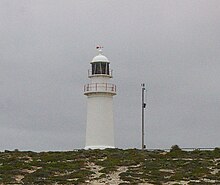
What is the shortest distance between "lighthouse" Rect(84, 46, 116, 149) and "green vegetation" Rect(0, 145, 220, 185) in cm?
605

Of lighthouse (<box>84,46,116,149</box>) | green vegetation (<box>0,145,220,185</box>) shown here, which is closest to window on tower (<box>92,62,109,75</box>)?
lighthouse (<box>84,46,116,149</box>)

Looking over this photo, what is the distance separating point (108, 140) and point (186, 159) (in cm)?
1196

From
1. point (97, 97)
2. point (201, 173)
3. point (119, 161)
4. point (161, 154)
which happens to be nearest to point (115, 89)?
point (97, 97)

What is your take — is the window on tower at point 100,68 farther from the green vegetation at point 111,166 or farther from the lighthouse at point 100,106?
the green vegetation at point 111,166

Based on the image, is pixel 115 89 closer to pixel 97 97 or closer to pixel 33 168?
pixel 97 97

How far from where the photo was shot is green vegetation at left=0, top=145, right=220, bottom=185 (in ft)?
93.9

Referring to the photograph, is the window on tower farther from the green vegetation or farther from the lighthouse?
the green vegetation

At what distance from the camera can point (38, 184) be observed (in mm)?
27188

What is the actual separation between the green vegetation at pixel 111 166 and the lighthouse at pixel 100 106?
19.8ft

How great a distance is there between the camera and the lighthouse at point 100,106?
154ft

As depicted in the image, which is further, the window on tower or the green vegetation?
the window on tower

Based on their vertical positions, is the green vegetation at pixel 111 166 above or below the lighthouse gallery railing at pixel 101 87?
below

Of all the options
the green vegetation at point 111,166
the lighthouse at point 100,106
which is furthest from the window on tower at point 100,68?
the green vegetation at point 111,166

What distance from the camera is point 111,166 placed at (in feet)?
107
